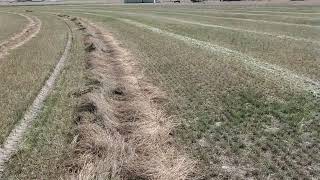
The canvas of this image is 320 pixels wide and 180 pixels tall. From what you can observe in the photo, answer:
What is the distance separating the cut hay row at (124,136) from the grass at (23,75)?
1.78 metres

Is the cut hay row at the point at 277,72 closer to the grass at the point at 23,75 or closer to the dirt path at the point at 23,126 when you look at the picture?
the dirt path at the point at 23,126

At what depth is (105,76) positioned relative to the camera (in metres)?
16.6

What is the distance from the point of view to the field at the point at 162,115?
855 centimetres

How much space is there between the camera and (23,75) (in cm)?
1783

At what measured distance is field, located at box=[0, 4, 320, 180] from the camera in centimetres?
855

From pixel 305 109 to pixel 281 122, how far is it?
49.9 inches

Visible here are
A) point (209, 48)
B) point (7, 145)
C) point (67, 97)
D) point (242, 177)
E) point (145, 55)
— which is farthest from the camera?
point (209, 48)

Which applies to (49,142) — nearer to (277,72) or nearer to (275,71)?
(277,72)

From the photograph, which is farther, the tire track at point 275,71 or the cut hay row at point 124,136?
the tire track at point 275,71

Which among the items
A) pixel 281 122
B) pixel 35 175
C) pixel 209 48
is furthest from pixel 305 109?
pixel 209 48

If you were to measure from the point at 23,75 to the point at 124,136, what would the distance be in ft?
29.8

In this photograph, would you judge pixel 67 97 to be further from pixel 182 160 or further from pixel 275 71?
pixel 275 71

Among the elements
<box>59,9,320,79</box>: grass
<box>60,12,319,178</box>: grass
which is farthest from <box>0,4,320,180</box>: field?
<box>59,9,320,79</box>: grass

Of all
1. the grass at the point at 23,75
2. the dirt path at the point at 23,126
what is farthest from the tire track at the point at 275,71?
the grass at the point at 23,75
